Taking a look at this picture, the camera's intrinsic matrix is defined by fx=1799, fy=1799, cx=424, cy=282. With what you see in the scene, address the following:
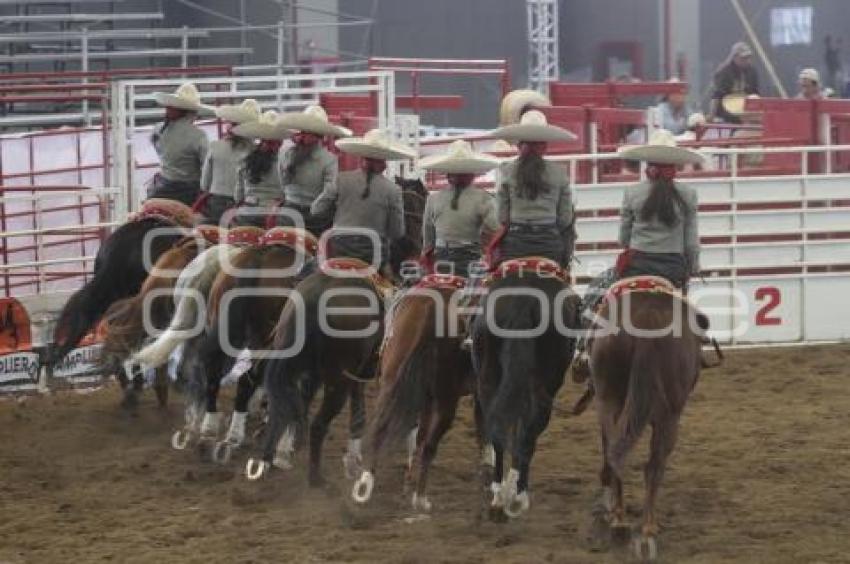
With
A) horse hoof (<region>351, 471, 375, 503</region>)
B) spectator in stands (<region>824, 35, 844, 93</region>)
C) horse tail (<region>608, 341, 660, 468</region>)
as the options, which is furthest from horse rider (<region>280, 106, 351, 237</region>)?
spectator in stands (<region>824, 35, 844, 93</region>)

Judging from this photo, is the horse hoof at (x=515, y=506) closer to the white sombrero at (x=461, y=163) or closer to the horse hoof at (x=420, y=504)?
the horse hoof at (x=420, y=504)

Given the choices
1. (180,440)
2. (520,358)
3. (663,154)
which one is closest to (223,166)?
(180,440)

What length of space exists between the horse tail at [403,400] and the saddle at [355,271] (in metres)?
0.72

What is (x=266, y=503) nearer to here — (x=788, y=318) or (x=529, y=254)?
(x=529, y=254)

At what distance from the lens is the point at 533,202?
9.55 metres

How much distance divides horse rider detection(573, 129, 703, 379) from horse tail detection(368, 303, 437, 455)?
33.7 inches

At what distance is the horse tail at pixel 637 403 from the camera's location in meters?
8.56

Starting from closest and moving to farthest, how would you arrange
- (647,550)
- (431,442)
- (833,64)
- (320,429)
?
(647,550) < (431,442) < (320,429) < (833,64)

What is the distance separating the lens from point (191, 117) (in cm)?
1289

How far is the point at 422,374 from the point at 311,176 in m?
2.08

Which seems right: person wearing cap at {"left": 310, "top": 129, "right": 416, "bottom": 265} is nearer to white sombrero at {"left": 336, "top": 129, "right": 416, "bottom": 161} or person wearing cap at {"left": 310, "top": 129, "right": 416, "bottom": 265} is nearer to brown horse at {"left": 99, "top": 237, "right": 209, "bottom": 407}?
white sombrero at {"left": 336, "top": 129, "right": 416, "bottom": 161}

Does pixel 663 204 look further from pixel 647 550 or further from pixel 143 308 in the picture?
pixel 143 308

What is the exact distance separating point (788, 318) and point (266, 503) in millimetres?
6652

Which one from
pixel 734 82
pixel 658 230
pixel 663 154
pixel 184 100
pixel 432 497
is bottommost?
pixel 432 497
